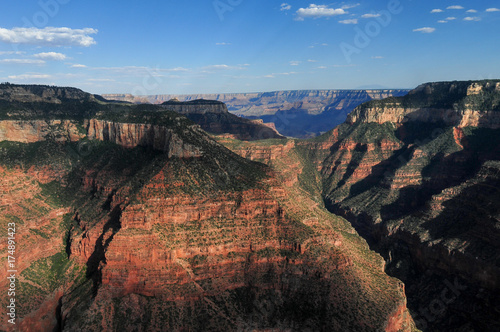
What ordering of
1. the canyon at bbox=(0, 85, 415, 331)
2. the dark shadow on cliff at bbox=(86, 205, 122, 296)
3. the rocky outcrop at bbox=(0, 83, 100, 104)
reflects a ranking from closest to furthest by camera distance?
the canyon at bbox=(0, 85, 415, 331) < the dark shadow on cliff at bbox=(86, 205, 122, 296) < the rocky outcrop at bbox=(0, 83, 100, 104)

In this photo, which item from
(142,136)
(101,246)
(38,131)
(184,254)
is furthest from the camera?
(38,131)

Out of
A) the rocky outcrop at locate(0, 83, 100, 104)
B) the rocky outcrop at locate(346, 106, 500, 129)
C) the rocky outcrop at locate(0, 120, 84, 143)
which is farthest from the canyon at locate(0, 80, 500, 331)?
the rocky outcrop at locate(346, 106, 500, 129)

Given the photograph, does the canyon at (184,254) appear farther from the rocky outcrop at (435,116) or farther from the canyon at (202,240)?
the rocky outcrop at (435,116)

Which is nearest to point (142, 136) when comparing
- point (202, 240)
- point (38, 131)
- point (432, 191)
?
point (38, 131)

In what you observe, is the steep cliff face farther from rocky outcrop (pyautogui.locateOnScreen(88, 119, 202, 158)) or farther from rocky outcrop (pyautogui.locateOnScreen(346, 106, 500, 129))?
rocky outcrop (pyautogui.locateOnScreen(88, 119, 202, 158))

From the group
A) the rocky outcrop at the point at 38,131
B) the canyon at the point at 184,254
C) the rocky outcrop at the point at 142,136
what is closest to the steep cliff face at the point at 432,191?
the canyon at the point at 184,254

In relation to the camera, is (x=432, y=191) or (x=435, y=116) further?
(x=435, y=116)

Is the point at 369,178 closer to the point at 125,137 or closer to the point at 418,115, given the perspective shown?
the point at 418,115

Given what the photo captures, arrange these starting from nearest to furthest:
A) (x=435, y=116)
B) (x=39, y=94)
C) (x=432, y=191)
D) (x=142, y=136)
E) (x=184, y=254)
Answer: (x=184, y=254) < (x=142, y=136) < (x=432, y=191) < (x=39, y=94) < (x=435, y=116)

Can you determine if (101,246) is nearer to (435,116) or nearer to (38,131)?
(38,131)
